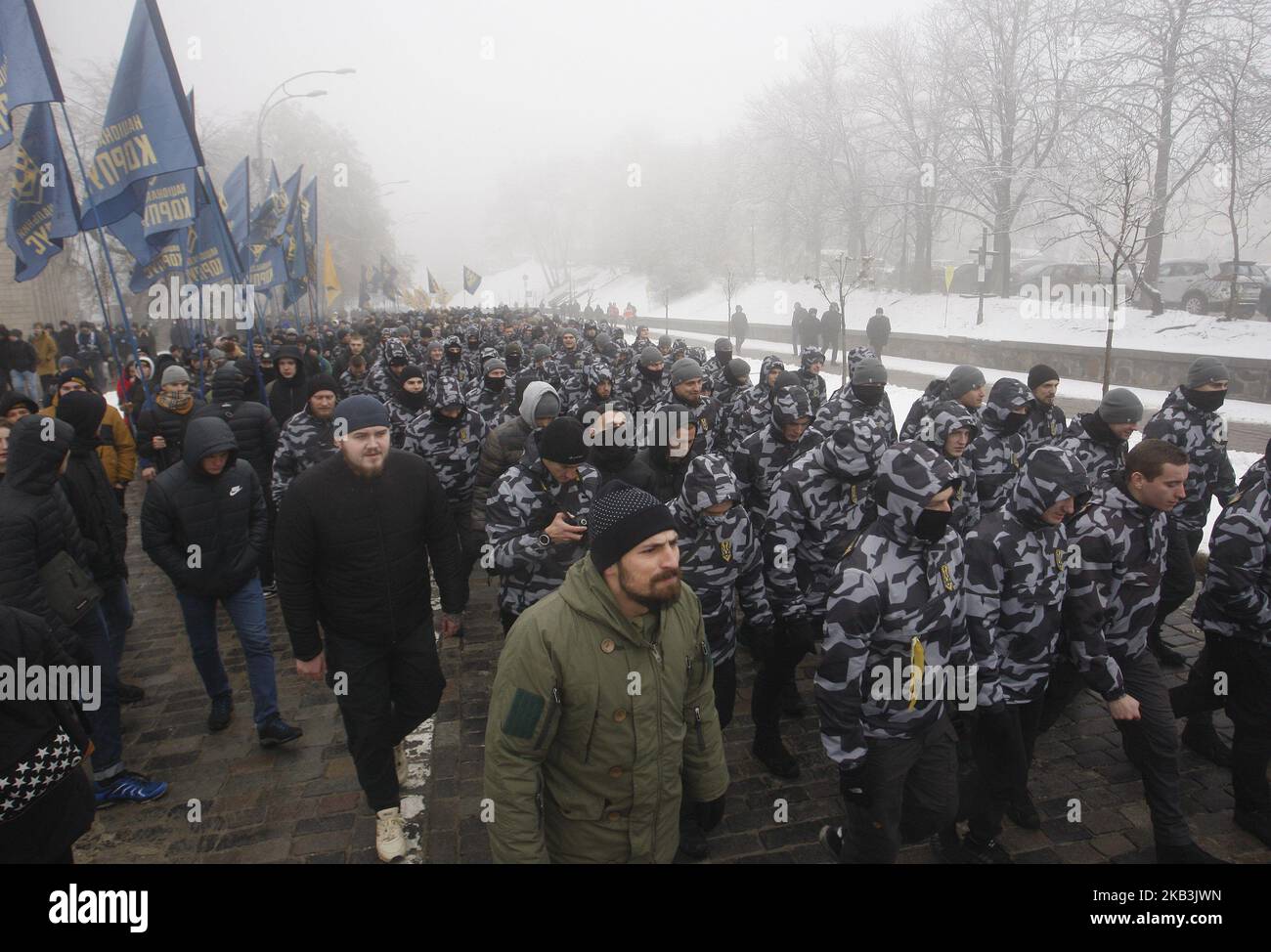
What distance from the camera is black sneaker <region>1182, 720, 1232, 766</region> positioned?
14.8ft

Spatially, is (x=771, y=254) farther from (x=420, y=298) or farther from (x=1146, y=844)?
(x=1146, y=844)

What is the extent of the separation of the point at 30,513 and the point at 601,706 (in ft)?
10.8

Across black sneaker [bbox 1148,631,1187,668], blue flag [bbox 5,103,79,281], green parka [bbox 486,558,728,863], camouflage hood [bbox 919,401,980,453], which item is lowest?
black sneaker [bbox 1148,631,1187,668]

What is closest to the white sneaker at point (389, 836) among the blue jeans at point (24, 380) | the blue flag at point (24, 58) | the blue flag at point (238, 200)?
the blue flag at point (24, 58)

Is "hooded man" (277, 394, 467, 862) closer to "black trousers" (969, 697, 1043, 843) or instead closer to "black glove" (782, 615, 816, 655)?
"black glove" (782, 615, 816, 655)

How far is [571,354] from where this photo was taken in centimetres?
1373

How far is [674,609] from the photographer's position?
2.61 m

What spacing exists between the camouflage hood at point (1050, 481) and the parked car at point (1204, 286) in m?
22.7

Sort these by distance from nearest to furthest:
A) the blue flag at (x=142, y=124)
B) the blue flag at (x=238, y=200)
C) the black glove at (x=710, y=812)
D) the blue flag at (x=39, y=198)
Result: the black glove at (x=710, y=812), the blue flag at (x=142, y=124), the blue flag at (x=39, y=198), the blue flag at (x=238, y=200)

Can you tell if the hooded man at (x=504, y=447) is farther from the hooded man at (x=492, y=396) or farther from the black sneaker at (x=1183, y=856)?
the black sneaker at (x=1183, y=856)

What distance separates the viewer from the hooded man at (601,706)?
2332 mm

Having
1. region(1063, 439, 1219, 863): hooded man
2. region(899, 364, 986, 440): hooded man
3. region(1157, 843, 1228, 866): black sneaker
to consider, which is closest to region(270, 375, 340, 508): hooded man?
region(899, 364, 986, 440): hooded man

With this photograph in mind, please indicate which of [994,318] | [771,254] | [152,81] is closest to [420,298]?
[771,254]

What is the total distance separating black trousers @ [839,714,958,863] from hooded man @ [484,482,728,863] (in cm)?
101
